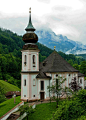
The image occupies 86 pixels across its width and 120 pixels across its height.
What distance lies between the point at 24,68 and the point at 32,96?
6.31m

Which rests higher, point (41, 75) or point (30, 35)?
point (30, 35)

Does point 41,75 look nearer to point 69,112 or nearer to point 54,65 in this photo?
point 54,65

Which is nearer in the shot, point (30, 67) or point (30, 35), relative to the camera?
point (30, 35)

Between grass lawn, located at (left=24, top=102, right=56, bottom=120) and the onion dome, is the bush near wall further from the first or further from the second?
the onion dome

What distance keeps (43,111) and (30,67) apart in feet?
35.0

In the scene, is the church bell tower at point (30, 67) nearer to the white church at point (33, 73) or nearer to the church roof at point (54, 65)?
the white church at point (33, 73)

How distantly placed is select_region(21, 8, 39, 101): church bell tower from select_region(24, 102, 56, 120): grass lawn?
14.8ft

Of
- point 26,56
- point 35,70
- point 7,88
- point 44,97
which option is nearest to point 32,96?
point 44,97

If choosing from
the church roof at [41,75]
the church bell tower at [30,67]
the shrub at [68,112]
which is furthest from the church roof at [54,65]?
the shrub at [68,112]

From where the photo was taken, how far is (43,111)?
3847cm

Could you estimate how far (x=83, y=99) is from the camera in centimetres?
3322

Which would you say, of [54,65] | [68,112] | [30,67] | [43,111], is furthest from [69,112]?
[54,65]

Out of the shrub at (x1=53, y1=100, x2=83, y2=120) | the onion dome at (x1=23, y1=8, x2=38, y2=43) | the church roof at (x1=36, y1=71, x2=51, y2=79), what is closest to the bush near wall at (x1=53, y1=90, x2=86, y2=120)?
the shrub at (x1=53, y1=100, x2=83, y2=120)

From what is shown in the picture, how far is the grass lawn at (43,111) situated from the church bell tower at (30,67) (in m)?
4.51
